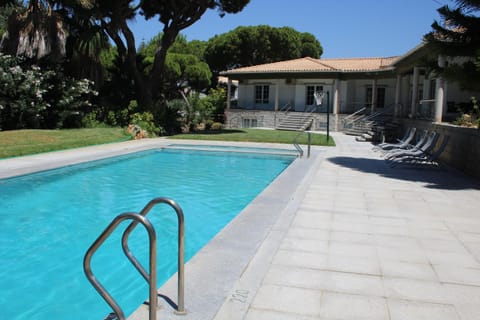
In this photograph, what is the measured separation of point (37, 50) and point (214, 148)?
895 cm

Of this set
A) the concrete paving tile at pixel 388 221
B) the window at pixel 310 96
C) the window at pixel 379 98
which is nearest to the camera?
the concrete paving tile at pixel 388 221

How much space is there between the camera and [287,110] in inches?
1252

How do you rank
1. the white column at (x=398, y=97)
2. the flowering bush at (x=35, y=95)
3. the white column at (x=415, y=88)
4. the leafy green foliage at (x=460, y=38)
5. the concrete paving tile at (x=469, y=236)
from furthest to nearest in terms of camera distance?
1. the white column at (x=398, y=97)
2. the white column at (x=415, y=88)
3. the flowering bush at (x=35, y=95)
4. the leafy green foliage at (x=460, y=38)
5. the concrete paving tile at (x=469, y=236)

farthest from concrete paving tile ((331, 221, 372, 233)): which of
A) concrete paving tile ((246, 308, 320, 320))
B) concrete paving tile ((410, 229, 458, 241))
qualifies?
concrete paving tile ((246, 308, 320, 320))

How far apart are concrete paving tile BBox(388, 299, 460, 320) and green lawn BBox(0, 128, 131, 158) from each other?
1272 cm

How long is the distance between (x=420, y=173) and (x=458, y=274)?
7.65m

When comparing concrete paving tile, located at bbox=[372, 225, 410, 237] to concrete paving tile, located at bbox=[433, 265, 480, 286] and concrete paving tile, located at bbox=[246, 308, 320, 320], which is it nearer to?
concrete paving tile, located at bbox=[433, 265, 480, 286]

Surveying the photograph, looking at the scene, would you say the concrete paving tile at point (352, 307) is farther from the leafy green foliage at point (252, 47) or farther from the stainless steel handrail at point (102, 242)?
the leafy green foliage at point (252, 47)

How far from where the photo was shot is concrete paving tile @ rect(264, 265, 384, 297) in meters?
4.05

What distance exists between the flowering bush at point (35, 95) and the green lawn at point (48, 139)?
1.50m

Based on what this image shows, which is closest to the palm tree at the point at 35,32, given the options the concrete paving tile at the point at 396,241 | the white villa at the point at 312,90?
the white villa at the point at 312,90

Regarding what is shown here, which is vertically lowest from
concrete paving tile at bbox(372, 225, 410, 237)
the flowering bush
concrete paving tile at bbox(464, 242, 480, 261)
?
concrete paving tile at bbox(464, 242, 480, 261)

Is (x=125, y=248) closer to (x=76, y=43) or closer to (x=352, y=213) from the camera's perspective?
(x=352, y=213)

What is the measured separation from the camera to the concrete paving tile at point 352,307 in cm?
350
